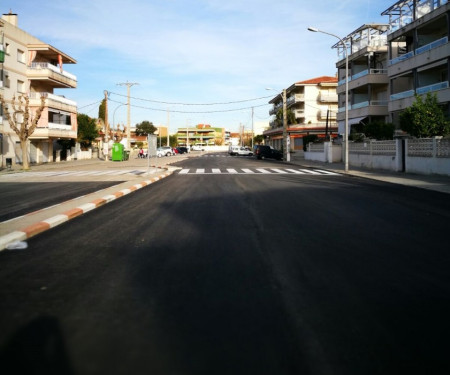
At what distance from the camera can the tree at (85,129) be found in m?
55.9

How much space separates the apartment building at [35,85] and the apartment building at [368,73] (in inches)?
1144

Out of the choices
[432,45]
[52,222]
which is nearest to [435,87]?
[432,45]

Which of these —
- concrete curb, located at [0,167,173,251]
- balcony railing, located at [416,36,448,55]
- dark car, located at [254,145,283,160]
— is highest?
balcony railing, located at [416,36,448,55]

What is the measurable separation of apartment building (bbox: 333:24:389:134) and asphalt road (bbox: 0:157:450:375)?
35027mm

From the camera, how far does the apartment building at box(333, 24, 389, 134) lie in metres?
39.8

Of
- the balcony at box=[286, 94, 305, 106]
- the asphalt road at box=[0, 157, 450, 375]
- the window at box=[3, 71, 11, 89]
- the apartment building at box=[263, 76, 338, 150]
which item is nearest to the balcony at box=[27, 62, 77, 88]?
the window at box=[3, 71, 11, 89]

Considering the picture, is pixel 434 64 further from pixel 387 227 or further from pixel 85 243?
pixel 85 243

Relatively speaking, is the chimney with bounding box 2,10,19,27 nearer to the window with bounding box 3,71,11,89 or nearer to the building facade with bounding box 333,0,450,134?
the window with bounding box 3,71,11,89

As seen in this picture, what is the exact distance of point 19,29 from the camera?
39.2m

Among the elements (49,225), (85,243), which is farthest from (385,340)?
(49,225)

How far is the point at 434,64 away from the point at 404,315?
3130 centimetres

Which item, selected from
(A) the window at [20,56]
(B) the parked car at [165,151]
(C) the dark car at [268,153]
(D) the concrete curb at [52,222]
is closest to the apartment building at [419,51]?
(C) the dark car at [268,153]

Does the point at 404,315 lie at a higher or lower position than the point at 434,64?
lower

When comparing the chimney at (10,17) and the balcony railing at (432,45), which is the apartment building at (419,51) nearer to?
the balcony railing at (432,45)
